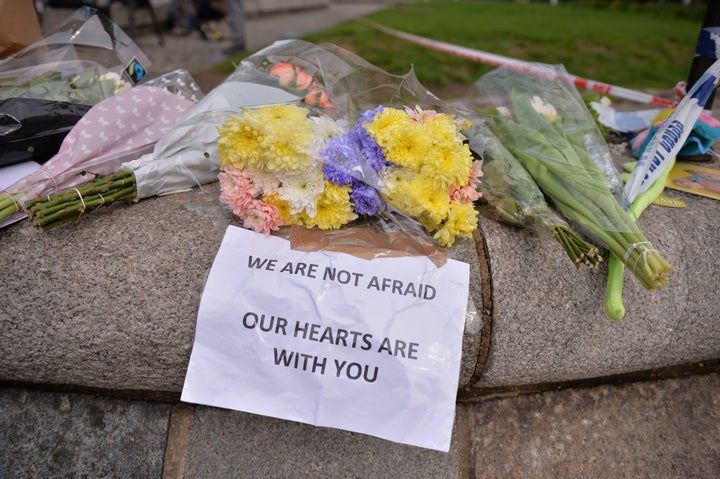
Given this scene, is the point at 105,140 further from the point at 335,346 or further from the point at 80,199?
the point at 335,346

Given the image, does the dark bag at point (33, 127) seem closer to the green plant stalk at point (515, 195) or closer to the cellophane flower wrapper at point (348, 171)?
the cellophane flower wrapper at point (348, 171)

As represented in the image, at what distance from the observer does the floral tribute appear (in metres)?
1.67

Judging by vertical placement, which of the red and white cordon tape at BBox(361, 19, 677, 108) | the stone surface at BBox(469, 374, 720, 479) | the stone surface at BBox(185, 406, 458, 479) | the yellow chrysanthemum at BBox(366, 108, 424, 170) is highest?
the yellow chrysanthemum at BBox(366, 108, 424, 170)

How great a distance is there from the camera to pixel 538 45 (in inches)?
341

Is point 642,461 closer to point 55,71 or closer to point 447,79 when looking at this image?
point 55,71

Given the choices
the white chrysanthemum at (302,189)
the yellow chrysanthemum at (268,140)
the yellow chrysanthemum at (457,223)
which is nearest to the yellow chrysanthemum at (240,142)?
the yellow chrysanthemum at (268,140)

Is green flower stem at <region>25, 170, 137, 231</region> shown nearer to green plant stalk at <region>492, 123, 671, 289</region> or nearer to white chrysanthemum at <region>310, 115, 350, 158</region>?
white chrysanthemum at <region>310, 115, 350, 158</region>

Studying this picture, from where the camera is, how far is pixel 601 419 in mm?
1895

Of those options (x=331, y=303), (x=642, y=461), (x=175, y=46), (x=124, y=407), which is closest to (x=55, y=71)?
(x=124, y=407)

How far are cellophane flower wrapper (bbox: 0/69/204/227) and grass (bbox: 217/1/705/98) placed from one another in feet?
13.4

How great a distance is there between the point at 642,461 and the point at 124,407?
5.85 ft

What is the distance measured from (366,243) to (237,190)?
462 millimetres

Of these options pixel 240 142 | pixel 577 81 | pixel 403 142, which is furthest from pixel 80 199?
pixel 577 81

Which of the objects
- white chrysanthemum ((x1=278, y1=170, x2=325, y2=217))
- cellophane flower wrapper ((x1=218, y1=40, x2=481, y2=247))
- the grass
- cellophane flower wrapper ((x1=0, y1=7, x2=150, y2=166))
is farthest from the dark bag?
the grass
